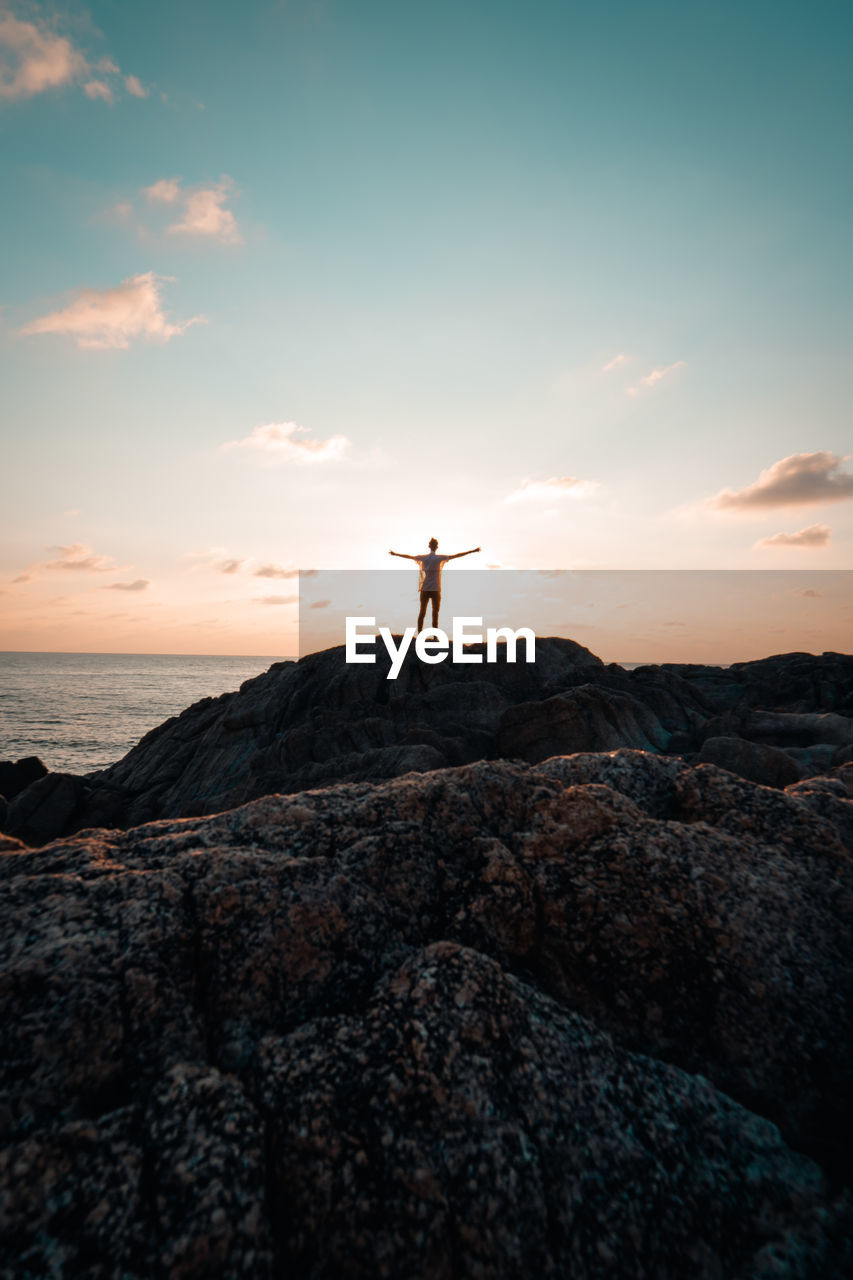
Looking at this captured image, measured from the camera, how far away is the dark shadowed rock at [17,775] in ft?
81.5

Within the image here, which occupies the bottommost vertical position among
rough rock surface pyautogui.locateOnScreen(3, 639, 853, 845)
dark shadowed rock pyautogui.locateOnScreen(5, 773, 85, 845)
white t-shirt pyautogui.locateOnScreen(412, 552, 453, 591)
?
dark shadowed rock pyautogui.locateOnScreen(5, 773, 85, 845)

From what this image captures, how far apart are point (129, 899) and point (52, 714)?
80088 millimetres

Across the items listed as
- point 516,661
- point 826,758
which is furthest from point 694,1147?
point 516,661

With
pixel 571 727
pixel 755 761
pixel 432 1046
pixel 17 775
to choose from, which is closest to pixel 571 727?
pixel 571 727

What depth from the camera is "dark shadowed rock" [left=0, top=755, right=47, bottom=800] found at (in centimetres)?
2484

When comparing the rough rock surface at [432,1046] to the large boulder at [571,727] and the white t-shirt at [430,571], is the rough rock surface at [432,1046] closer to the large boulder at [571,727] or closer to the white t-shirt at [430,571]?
the large boulder at [571,727]

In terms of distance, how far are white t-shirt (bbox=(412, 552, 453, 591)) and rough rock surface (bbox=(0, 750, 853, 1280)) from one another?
16.1 m

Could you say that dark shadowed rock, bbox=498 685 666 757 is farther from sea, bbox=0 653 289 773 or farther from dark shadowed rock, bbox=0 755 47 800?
sea, bbox=0 653 289 773

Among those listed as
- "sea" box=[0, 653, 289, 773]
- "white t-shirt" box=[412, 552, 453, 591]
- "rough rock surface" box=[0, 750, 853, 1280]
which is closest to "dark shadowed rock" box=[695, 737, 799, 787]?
"rough rock surface" box=[0, 750, 853, 1280]

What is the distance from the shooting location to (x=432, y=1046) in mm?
3402

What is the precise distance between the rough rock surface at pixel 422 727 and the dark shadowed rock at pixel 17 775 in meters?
2.57

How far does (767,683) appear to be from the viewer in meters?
29.0

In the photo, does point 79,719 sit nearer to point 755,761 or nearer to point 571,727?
point 571,727

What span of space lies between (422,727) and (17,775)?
63.0 feet
